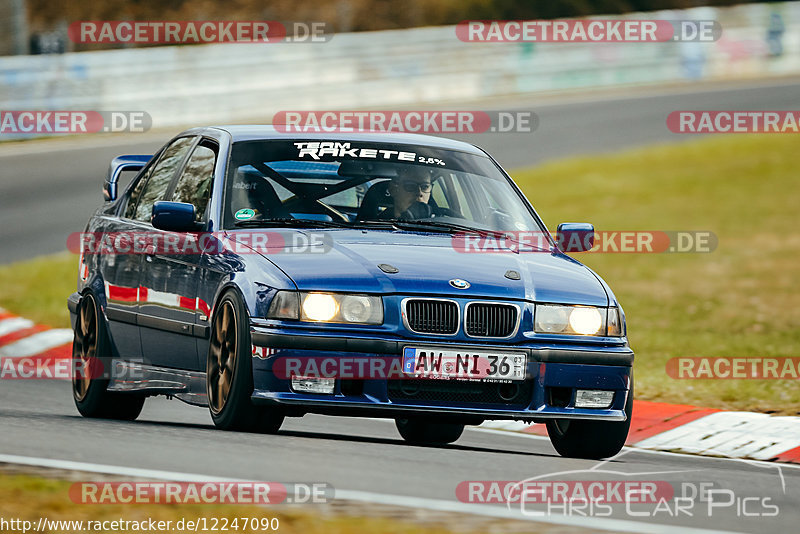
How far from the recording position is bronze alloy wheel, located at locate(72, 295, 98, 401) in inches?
371

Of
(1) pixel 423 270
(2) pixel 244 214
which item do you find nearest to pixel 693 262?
(2) pixel 244 214

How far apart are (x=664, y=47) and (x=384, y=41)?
9883 mm

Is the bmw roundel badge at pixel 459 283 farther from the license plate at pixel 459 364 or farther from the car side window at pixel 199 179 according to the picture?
the car side window at pixel 199 179

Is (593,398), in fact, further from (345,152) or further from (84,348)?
(84,348)

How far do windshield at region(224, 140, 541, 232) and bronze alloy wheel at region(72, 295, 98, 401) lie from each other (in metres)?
1.61

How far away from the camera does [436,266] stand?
25.0 ft

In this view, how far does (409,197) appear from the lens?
8641mm

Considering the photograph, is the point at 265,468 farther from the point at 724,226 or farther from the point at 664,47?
the point at 664,47

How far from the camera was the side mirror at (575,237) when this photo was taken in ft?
28.8

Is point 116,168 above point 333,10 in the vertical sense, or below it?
below

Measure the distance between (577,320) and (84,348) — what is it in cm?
338

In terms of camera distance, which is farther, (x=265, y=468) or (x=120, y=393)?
(x=120, y=393)

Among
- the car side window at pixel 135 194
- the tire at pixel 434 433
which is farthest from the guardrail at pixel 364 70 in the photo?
the tire at pixel 434 433

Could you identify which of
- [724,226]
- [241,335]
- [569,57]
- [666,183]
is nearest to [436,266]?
[241,335]
